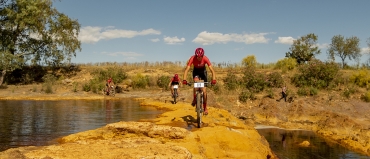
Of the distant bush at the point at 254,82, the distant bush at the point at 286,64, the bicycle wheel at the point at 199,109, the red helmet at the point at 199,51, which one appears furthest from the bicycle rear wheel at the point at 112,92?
the red helmet at the point at 199,51

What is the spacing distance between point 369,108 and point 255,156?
1662 cm

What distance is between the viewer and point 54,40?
121 ft

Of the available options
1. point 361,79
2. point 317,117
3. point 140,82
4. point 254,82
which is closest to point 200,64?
point 317,117

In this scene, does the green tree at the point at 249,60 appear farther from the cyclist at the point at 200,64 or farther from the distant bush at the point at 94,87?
the cyclist at the point at 200,64

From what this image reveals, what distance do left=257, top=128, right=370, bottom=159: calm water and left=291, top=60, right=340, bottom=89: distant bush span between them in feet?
47.3

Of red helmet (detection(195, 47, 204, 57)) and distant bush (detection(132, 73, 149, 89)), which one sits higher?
red helmet (detection(195, 47, 204, 57))

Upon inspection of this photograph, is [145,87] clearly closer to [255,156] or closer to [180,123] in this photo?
[180,123]

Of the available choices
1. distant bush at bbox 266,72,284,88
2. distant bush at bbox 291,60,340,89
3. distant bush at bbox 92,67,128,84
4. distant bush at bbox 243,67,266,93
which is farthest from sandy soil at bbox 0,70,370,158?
distant bush at bbox 92,67,128,84

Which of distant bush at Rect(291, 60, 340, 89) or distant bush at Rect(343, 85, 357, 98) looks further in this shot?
distant bush at Rect(291, 60, 340, 89)

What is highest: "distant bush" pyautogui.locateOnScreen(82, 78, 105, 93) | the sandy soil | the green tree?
the green tree

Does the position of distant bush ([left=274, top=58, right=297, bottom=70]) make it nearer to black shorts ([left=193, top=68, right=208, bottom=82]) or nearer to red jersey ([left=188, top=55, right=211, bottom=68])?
black shorts ([left=193, top=68, right=208, bottom=82])

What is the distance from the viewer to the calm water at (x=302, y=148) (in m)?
10.3

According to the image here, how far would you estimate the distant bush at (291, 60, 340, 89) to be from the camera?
1089 inches

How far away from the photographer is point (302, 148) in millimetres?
11258
